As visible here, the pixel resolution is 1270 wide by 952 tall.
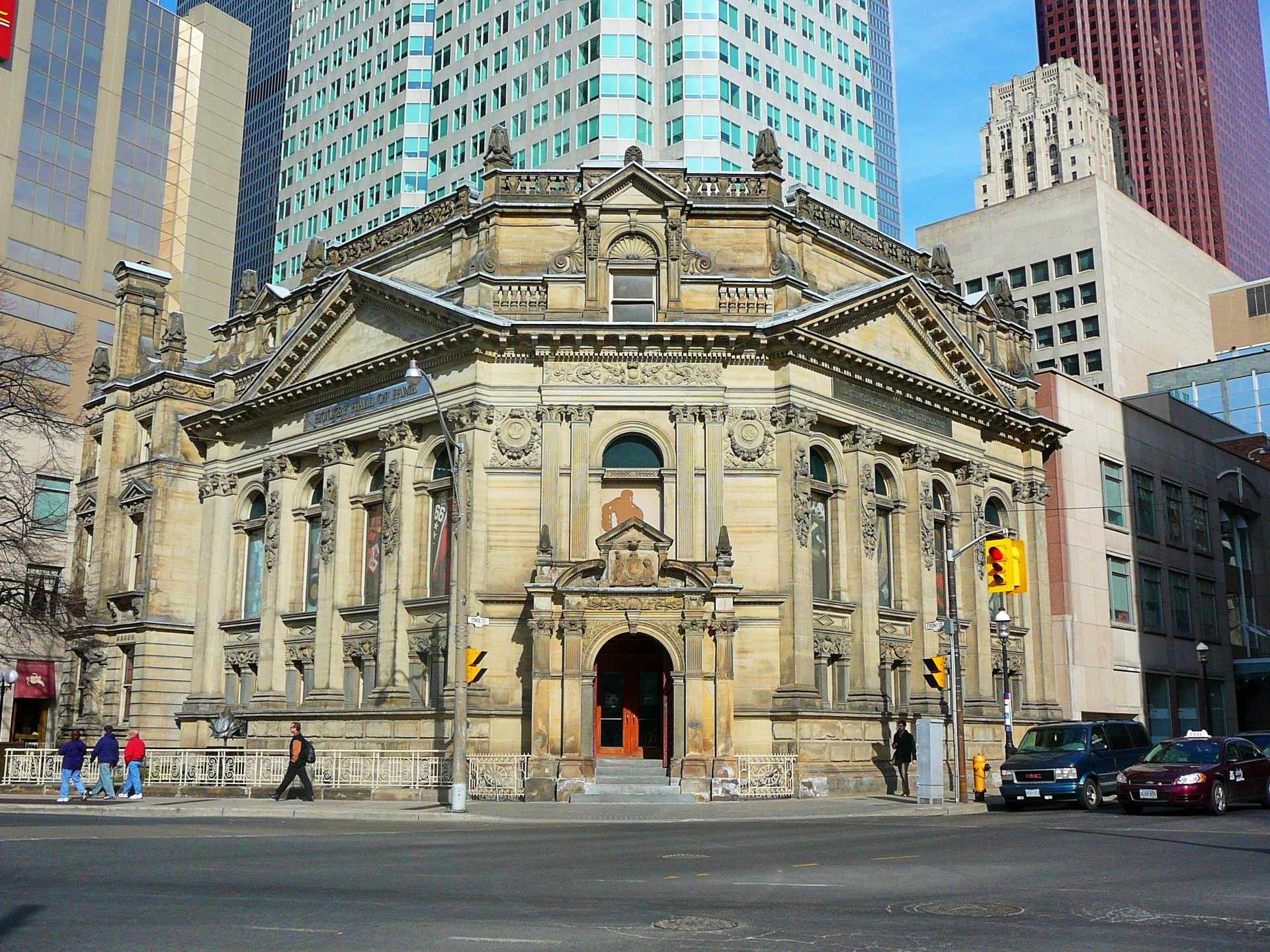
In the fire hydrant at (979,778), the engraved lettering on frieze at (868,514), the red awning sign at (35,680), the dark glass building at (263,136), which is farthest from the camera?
the dark glass building at (263,136)

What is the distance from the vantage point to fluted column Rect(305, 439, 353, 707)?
41875 millimetres

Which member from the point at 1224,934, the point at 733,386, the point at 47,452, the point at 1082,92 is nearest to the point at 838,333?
the point at 733,386

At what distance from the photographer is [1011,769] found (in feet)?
99.7

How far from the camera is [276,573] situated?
1779 inches

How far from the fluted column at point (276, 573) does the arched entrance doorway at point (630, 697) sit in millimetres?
13228

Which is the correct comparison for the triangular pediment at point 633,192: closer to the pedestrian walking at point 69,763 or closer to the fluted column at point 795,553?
the fluted column at point 795,553

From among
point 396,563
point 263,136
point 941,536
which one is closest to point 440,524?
point 396,563

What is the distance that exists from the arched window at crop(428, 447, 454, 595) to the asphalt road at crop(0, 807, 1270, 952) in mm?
17263

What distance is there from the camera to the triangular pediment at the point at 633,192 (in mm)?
39438

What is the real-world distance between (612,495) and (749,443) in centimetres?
458

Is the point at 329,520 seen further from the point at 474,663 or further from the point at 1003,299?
the point at 1003,299

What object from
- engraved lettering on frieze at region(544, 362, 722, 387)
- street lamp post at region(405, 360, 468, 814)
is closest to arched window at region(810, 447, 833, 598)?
engraved lettering on frieze at region(544, 362, 722, 387)

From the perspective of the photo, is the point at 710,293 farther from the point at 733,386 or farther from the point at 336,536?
the point at 336,536

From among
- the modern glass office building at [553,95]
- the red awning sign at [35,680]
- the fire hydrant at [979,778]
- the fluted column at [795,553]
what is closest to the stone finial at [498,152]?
the fluted column at [795,553]
